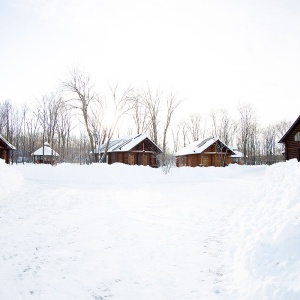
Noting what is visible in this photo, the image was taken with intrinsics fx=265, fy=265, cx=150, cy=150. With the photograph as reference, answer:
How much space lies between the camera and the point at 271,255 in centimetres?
389

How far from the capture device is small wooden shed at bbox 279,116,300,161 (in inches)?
1125

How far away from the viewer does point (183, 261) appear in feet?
16.0

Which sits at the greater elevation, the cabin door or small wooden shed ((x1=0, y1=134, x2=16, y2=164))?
small wooden shed ((x1=0, y1=134, x2=16, y2=164))

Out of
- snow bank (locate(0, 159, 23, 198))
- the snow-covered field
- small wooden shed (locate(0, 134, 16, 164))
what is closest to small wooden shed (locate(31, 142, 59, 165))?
small wooden shed (locate(0, 134, 16, 164))

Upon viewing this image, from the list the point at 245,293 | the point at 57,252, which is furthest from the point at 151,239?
the point at 245,293

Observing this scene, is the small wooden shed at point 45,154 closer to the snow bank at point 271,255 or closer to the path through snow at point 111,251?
the path through snow at point 111,251

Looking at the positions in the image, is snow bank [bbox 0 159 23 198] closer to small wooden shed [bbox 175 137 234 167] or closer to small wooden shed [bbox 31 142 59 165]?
small wooden shed [bbox 175 137 234 167]

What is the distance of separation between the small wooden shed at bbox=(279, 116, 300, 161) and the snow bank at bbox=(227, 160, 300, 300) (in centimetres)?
2626

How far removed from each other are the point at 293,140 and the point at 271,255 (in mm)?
29075

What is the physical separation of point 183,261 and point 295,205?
7.36 feet

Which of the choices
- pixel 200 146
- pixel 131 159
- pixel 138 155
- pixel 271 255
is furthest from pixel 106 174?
pixel 200 146

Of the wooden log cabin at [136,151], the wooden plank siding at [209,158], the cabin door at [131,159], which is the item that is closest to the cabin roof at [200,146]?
the wooden plank siding at [209,158]

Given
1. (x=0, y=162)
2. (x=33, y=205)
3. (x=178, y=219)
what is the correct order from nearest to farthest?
(x=178, y=219) → (x=33, y=205) → (x=0, y=162)

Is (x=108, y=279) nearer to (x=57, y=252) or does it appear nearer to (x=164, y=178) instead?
(x=57, y=252)
